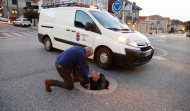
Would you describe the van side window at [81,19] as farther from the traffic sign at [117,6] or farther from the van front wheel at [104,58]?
the traffic sign at [117,6]

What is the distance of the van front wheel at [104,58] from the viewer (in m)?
4.58

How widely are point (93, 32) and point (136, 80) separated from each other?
2074mm

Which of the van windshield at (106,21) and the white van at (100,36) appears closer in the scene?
the white van at (100,36)

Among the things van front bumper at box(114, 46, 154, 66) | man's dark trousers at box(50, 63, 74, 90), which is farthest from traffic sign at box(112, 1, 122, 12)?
man's dark trousers at box(50, 63, 74, 90)

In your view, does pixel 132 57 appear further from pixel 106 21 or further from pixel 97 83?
pixel 106 21

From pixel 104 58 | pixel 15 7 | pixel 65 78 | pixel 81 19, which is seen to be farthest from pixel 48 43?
pixel 15 7

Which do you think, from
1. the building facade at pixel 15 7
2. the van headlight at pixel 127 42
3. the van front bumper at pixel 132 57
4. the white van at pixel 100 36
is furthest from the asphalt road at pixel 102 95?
the building facade at pixel 15 7

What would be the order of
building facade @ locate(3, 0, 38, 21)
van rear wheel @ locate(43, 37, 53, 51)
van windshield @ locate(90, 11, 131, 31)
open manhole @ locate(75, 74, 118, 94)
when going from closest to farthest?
open manhole @ locate(75, 74, 118, 94)
van windshield @ locate(90, 11, 131, 31)
van rear wheel @ locate(43, 37, 53, 51)
building facade @ locate(3, 0, 38, 21)

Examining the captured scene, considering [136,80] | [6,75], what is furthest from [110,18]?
[6,75]

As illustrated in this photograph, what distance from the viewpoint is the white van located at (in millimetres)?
4359

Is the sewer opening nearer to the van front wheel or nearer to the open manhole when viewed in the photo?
the open manhole

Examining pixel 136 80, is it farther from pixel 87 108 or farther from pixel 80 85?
pixel 87 108

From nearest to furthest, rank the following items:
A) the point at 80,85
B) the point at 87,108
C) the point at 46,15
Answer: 1. the point at 87,108
2. the point at 80,85
3. the point at 46,15

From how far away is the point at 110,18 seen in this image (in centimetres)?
538
